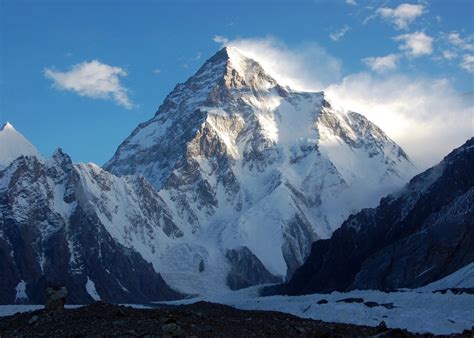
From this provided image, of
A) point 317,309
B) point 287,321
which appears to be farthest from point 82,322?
point 317,309

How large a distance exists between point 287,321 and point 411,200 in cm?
14841

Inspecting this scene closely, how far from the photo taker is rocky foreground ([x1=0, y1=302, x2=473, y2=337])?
32.9 metres

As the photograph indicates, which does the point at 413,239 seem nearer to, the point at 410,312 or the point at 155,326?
the point at 410,312

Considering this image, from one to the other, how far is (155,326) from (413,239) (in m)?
111

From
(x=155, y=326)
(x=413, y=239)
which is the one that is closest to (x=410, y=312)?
(x=155, y=326)

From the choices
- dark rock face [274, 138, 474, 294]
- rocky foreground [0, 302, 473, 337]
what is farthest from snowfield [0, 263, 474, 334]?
dark rock face [274, 138, 474, 294]

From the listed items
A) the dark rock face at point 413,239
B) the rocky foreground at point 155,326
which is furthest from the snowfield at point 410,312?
the dark rock face at point 413,239

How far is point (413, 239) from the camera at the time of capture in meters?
139

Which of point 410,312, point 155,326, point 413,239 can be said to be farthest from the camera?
point 413,239

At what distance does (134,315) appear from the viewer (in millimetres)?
38094

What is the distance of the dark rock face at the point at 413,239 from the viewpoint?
126m

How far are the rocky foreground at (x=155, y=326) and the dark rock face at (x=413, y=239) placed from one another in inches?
3155

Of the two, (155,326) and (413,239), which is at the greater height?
(413,239)

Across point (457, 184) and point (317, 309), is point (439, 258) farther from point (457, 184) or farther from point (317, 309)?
point (317, 309)
